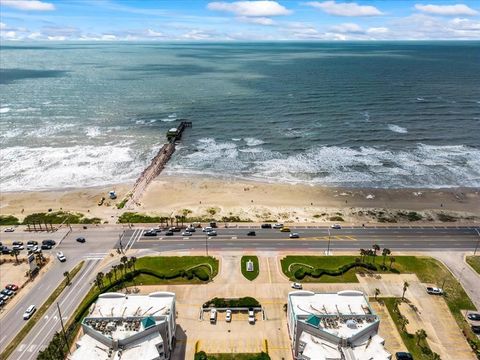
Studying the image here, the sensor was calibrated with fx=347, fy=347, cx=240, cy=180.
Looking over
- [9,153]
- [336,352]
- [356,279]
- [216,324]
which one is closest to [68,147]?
[9,153]

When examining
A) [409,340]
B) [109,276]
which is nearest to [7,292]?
[109,276]

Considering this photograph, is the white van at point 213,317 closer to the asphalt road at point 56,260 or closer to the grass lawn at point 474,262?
the asphalt road at point 56,260

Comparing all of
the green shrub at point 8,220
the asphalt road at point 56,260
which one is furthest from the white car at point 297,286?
the green shrub at point 8,220

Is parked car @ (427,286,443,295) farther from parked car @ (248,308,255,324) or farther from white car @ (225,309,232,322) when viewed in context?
white car @ (225,309,232,322)

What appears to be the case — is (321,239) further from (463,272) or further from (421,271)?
(463,272)

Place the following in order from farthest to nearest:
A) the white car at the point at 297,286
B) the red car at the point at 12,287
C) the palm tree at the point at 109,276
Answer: the palm tree at the point at 109,276, the red car at the point at 12,287, the white car at the point at 297,286

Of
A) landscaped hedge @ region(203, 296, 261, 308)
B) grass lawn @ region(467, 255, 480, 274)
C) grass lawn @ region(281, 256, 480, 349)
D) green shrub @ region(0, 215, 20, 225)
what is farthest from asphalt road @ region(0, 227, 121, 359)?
grass lawn @ region(467, 255, 480, 274)

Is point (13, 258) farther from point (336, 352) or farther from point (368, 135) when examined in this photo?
point (368, 135)
